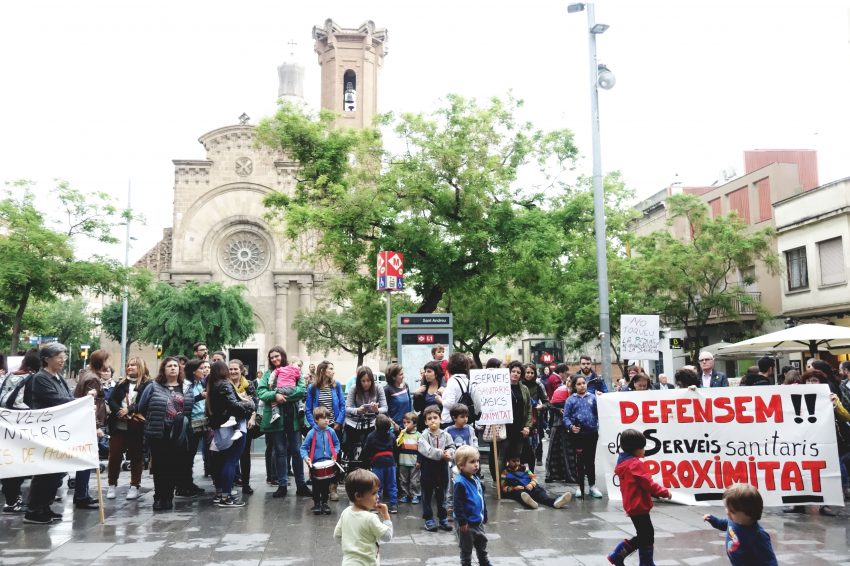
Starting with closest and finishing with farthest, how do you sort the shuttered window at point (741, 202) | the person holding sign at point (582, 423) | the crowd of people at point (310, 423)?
the crowd of people at point (310, 423) < the person holding sign at point (582, 423) < the shuttered window at point (741, 202)

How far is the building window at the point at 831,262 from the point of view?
27.2 m

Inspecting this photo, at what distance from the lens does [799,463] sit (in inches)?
348

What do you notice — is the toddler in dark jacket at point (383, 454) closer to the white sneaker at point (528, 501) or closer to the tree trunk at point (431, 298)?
the white sneaker at point (528, 501)

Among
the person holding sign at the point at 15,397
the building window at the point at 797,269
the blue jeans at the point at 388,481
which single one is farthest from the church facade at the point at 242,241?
the blue jeans at the point at 388,481

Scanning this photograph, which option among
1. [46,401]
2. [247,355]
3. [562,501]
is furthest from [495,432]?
[247,355]

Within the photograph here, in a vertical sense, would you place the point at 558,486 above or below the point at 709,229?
below

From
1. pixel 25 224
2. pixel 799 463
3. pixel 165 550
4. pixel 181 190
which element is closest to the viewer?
pixel 165 550

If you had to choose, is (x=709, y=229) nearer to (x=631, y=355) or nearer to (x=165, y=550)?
(x=631, y=355)

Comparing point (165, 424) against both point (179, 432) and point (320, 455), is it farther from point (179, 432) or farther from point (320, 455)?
point (320, 455)

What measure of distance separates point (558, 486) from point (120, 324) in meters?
45.8

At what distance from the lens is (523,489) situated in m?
10.2

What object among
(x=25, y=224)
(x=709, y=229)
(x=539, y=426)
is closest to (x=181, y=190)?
(x=25, y=224)

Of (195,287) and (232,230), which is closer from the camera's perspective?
(195,287)

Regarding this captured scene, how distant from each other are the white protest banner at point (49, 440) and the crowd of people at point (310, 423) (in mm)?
285
